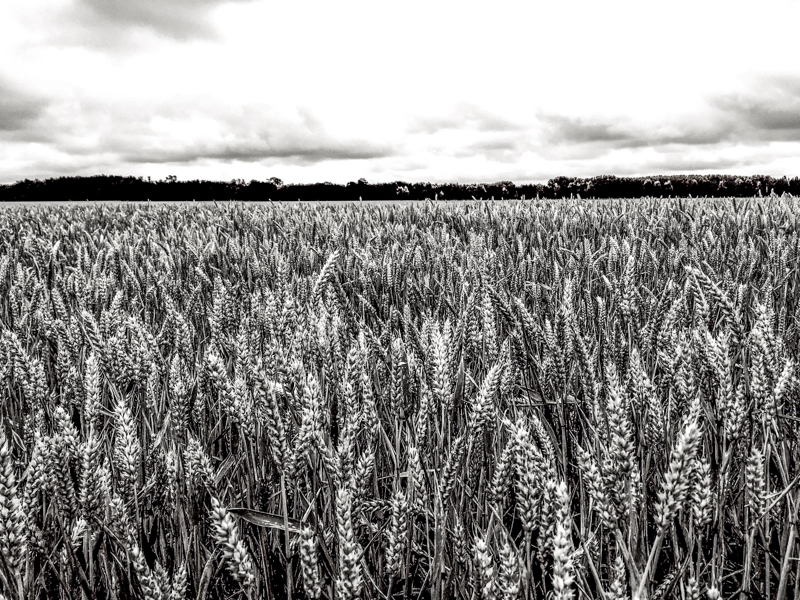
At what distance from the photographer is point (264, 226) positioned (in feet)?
20.1

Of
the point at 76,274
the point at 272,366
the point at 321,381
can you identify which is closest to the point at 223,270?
the point at 76,274

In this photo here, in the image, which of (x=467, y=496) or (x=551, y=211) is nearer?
(x=467, y=496)

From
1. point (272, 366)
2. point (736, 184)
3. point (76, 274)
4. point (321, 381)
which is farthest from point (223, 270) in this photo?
point (736, 184)

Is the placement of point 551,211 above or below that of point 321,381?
above

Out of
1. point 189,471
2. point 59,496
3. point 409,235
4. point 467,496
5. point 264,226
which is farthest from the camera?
point 264,226

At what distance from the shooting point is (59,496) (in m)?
0.96

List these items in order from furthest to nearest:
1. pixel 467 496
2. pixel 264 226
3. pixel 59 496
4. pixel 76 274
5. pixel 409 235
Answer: pixel 264 226 < pixel 409 235 < pixel 76 274 < pixel 467 496 < pixel 59 496

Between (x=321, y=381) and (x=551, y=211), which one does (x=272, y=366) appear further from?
(x=551, y=211)

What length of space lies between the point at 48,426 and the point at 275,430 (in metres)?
1.22

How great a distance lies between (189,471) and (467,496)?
1.99ft

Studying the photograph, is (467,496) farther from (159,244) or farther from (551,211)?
(551,211)

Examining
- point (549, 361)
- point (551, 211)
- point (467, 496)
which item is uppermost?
point (551, 211)

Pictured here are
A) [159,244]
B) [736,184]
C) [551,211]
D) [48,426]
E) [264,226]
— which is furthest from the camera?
[736,184]

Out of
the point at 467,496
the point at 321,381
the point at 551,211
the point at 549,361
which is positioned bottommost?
the point at 467,496
